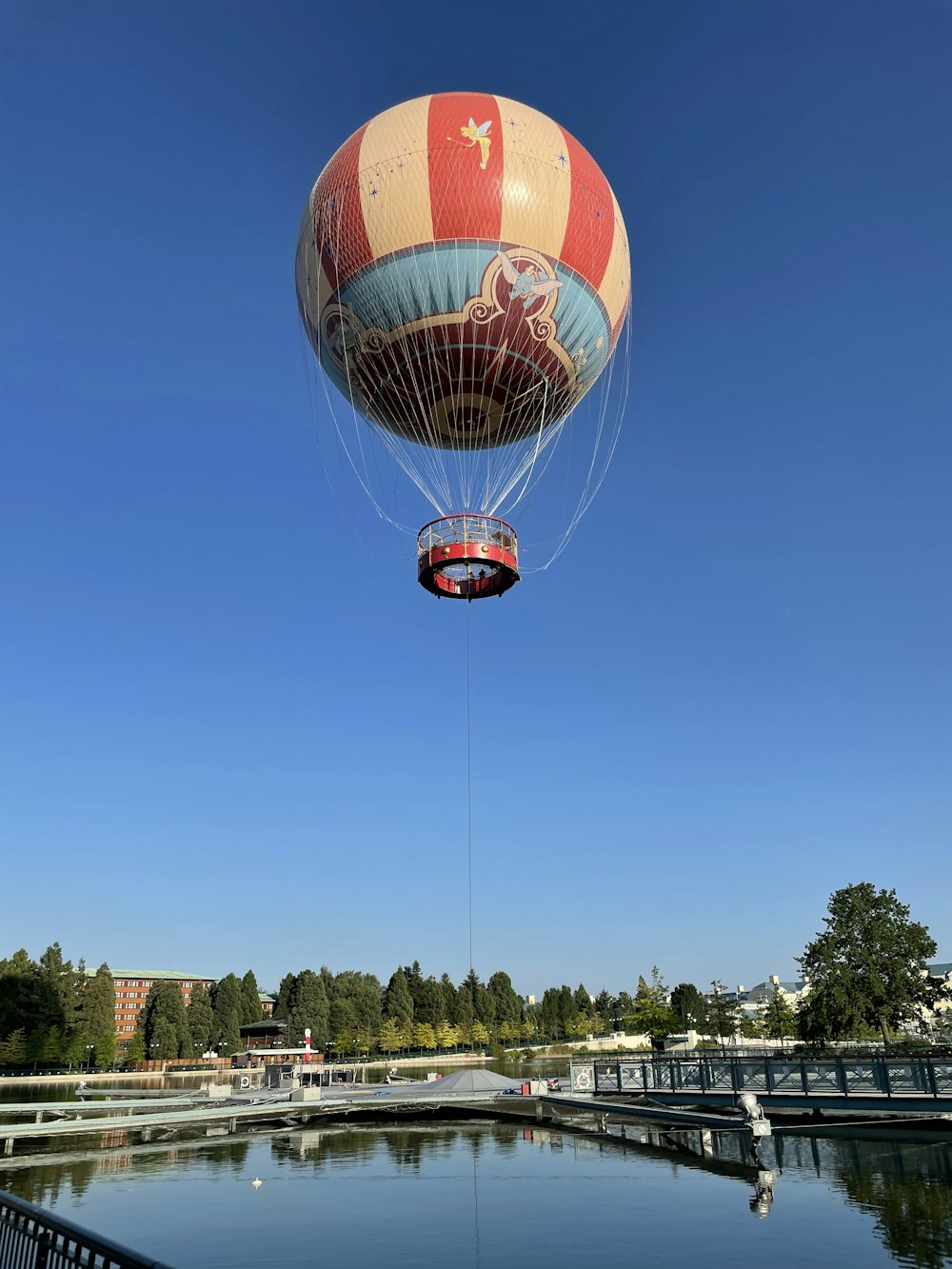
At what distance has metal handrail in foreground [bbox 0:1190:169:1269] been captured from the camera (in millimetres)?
6793

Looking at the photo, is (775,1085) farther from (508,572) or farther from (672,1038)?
(672,1038)

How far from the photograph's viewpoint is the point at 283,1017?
127m

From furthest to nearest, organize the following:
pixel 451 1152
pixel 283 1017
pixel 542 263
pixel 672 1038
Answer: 1. pixel 283 1017
2. pixel 672 1038
3. pixel 451 1152
4. pixel 542 263

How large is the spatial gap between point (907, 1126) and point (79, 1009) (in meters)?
95.4

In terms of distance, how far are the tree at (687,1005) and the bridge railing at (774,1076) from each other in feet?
197

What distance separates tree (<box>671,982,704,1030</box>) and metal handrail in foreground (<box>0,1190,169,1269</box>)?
96.0 m

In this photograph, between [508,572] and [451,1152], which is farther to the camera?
[451,1152]

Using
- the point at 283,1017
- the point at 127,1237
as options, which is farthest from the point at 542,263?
the point at 283,1017

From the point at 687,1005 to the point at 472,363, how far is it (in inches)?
3635

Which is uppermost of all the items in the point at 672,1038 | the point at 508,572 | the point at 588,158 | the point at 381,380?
the point at 588,158

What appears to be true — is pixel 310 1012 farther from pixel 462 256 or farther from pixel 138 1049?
pixel 462 256

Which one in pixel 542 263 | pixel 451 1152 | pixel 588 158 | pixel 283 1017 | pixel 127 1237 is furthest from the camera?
pixel 283 1017

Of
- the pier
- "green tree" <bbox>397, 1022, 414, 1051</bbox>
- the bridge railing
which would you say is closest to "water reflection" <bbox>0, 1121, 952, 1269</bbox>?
the pier

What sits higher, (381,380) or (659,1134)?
(381,380)
